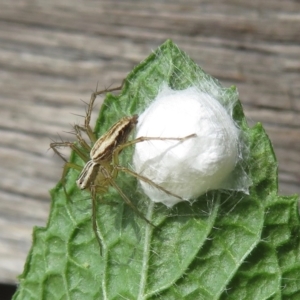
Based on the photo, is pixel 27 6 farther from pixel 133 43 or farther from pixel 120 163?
pixel 120 163

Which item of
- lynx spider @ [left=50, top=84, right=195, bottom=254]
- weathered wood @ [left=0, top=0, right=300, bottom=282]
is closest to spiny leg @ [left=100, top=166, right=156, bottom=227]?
lynx spider @ [left=50, top=84, right=195, bottom=254]

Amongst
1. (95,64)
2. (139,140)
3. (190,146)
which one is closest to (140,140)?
(139,140)

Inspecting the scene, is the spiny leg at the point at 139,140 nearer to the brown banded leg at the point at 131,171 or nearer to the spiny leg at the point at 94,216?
the brown banded leg at the point at 131,171

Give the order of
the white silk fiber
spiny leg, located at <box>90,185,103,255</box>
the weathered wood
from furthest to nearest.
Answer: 1. the weathered wood
2. spiny leg, located at <box>90,185,103,255</box>
3. the white silk fiber

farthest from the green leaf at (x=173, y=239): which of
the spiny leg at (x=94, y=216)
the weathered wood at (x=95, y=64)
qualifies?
the weathered wood at (x=95, y=64)

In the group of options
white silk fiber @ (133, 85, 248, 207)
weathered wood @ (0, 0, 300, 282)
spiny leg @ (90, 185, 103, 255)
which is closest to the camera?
white silk fiber @ (133, 85, 248, 207)

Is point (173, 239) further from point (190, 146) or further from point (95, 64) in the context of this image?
point (95, 64)

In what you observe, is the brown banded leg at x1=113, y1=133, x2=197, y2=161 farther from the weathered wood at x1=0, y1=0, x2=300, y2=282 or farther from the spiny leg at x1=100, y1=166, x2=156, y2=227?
the weathered wood at x1=0, y1=0, x2=300, y2=282

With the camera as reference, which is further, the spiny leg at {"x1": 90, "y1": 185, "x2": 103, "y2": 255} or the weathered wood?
the weathered wood
